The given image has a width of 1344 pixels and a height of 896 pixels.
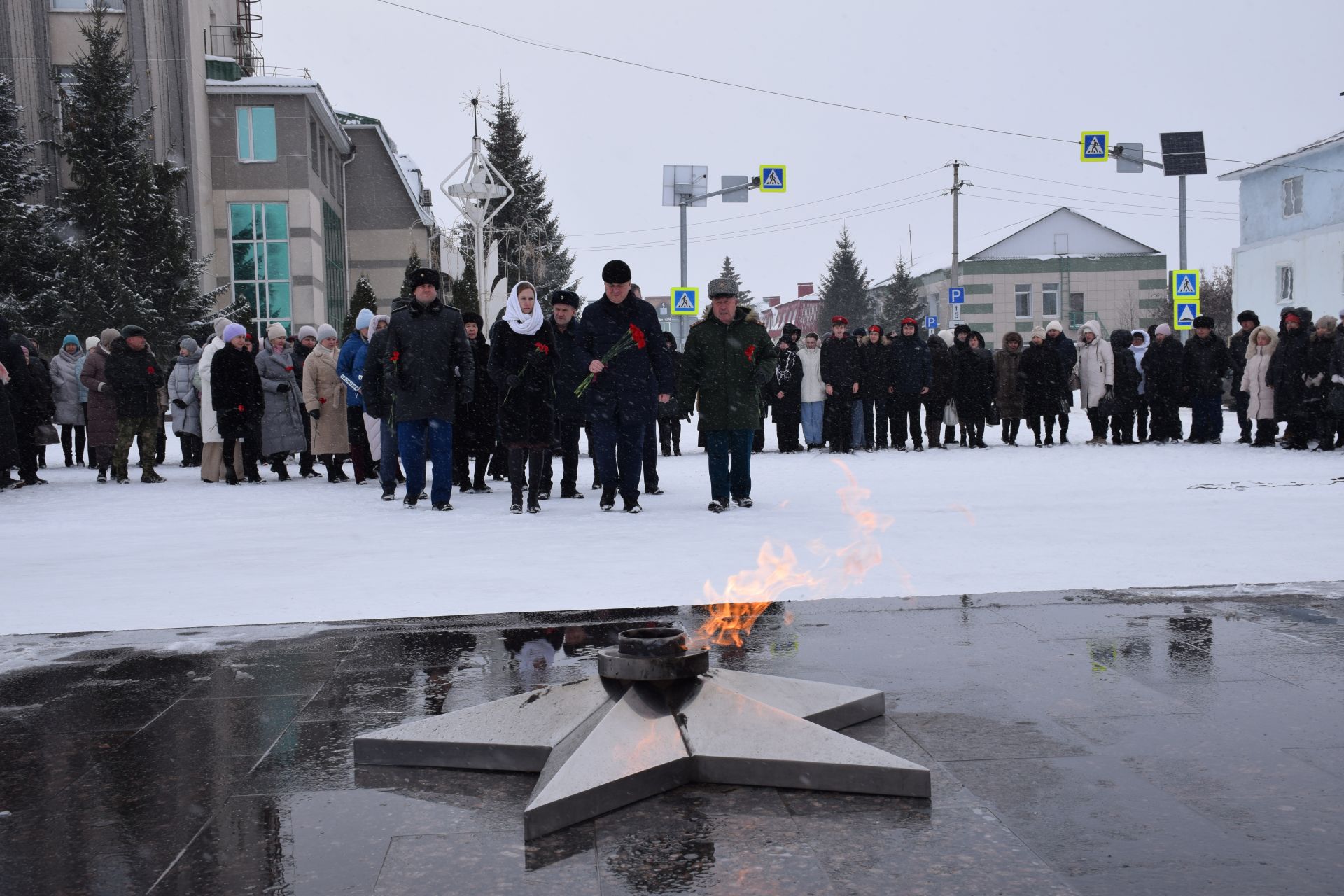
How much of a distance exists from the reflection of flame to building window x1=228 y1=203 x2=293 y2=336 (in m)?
32.6

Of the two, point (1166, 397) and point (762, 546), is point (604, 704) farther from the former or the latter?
point (1166, 397)

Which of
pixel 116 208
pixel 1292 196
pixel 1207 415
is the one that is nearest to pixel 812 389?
pixel 1207 415

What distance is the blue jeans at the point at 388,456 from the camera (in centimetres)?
1218

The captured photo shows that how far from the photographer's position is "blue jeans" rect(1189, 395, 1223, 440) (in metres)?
19.0

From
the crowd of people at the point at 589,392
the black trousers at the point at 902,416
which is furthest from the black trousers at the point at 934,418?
the black trousers at the point at 902,416

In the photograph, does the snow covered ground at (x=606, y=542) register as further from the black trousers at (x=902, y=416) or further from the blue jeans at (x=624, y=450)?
the black trousers at (x=902, y=416)

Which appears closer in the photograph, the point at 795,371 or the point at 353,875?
the point at 353,875

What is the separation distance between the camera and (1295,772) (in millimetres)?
3355

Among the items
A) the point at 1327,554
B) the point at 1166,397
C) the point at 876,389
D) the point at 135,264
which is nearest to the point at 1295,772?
the point at 1327,554

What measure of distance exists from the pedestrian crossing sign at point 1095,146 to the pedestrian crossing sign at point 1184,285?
2.83 m

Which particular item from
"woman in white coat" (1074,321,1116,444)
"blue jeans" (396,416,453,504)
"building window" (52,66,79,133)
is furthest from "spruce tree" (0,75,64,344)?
"woman in white coat" (1074,321,1116,444)

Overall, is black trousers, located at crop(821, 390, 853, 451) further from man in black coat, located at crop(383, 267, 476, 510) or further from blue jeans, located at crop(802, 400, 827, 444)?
man in black coat, located at crop(383, 267, 476, 510)

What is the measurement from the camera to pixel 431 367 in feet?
36.3

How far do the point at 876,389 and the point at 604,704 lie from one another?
1550 cm
